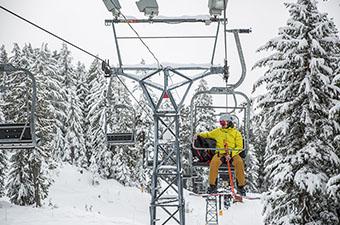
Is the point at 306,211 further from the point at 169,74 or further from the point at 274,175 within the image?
the point at 169,74

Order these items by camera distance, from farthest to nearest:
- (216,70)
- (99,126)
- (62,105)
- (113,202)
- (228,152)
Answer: (62,105), (99,126), (113,202), (216,70), (228,152)

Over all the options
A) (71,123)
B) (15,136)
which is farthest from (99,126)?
(15,136)

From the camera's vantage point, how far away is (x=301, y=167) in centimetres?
1350

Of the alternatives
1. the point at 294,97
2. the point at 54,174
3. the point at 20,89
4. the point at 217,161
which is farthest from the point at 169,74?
the point at 54,174

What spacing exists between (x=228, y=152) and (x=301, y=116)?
426cm

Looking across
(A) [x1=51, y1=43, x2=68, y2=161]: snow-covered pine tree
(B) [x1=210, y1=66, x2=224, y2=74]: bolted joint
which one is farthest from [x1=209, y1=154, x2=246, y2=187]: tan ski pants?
(A) [x1=51, y1=43, x2=68, y2=161]: snow-covered pine tree

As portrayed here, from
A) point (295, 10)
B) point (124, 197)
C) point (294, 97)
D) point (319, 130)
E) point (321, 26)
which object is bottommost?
point (124, 197)

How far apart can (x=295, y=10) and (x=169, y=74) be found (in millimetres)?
5448

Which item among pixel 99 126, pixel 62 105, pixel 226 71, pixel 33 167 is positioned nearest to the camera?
pixel 226 71

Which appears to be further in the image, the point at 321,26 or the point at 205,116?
the point at 205,116

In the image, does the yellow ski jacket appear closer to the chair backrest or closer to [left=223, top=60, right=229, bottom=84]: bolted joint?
[left=223, top=60, right=229, bottom=84]: bolted joint

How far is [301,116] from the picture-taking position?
526 inches

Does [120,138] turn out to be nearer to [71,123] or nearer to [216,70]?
[216,70]

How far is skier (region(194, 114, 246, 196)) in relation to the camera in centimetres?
1011
